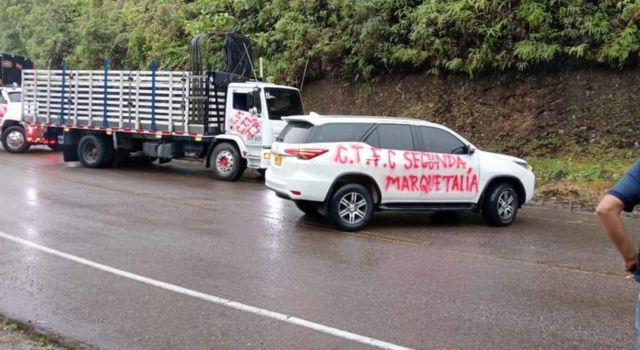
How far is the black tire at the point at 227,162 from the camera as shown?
15578 mm

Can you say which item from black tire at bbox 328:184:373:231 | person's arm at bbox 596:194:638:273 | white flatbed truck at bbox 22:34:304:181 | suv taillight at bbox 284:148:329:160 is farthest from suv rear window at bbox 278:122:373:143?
person's arm at bbox 596:194:638:273

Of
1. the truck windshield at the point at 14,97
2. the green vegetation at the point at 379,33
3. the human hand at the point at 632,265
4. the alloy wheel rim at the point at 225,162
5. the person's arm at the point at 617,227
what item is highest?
the green vegetation at the point at 379,33

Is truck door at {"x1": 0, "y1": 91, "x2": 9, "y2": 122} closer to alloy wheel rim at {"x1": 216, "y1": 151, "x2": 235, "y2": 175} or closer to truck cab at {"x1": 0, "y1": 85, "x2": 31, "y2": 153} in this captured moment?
truck cab at {"x1": 0, "y1": 85, "x2": 31, "y2": 153}

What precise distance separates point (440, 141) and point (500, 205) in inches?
55.8

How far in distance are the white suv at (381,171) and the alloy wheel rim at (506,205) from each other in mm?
16

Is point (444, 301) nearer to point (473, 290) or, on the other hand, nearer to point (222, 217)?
point (473, 290)

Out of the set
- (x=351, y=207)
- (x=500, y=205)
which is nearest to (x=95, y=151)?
(x=351, y=207)

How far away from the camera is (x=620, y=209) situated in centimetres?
303

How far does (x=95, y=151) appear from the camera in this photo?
17766mm

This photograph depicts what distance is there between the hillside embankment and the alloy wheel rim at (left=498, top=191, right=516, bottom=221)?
2847 millimetres

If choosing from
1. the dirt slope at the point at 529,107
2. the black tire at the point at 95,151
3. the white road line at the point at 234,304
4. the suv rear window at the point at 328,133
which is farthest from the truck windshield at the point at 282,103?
the white road line at the point at 234,304

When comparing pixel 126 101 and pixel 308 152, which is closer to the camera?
pixel 308 152

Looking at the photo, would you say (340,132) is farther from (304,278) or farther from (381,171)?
(304,278)

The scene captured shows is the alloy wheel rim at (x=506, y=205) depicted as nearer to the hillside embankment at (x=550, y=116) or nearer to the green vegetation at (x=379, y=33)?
the hillside embankment at (x=550, y=116)
